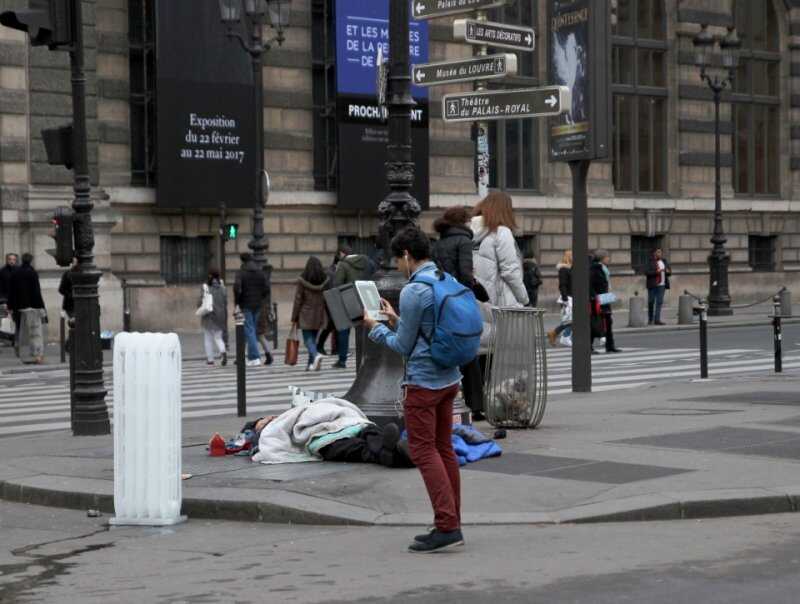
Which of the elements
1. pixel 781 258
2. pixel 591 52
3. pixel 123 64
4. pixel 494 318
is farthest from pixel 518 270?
pixel 781 258

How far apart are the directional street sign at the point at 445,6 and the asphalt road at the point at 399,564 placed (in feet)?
19.5

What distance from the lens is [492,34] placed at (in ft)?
50.2

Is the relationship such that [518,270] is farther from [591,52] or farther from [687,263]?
[687,263]

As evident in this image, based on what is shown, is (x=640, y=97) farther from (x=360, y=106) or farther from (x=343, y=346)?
(x=343, y=346)

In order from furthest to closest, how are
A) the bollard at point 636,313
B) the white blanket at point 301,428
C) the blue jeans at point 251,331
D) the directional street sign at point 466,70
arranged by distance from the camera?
the bollard at point 636,313 → the blue jeans at point 251,331 → the directional street sign at point 466,70 → the white blanket at point 301,428

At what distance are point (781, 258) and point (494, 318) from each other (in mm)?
35346

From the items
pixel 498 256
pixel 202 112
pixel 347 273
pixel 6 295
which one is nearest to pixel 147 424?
pixel 498 256

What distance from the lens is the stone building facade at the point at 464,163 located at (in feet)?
103

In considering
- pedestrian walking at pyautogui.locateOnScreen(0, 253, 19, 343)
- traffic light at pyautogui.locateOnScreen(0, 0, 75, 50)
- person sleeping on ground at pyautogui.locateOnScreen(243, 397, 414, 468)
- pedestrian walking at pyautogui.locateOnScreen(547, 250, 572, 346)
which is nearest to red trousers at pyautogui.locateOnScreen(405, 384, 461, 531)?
person sleeping on ground at pyautogui.locateOnScreen(243, 397, 414, 468)

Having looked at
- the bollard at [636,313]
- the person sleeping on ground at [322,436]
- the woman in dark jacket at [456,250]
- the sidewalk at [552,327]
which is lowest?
the sidewalk at [552,327]

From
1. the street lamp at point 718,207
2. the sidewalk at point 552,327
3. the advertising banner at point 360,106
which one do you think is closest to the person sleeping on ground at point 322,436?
the sidewalk at point 552,327

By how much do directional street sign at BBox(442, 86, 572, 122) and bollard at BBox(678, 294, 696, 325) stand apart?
71.6 feet

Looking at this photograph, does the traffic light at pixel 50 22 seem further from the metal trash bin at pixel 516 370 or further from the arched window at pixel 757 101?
the arched window at pixel 757 101

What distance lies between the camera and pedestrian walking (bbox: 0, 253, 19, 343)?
28.1 metres
